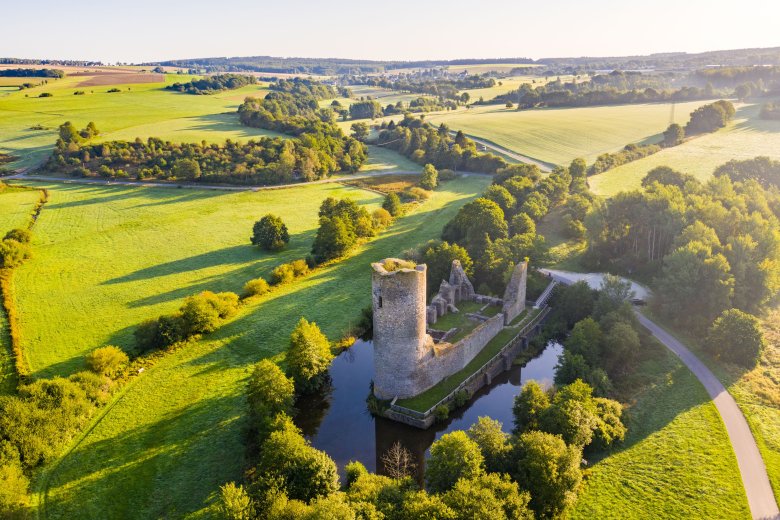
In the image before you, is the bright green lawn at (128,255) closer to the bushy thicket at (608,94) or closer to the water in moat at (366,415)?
the water in moat at (366,415)

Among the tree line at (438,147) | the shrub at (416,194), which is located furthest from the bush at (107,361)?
the tree line at (438,147)

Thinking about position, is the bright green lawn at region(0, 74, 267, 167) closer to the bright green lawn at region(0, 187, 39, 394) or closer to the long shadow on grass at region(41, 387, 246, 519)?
the bright green lawn at region(0, 187, 39, 394)

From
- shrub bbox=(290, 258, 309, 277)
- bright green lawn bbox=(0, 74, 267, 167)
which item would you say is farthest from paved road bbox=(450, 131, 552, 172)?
shrub bbox=(290, 258, 309, 277)

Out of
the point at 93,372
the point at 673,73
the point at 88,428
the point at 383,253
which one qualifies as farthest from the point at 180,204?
the point at 673,73

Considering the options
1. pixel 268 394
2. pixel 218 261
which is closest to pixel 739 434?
pixel 268 394

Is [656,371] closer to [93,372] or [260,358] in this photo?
[260,358]

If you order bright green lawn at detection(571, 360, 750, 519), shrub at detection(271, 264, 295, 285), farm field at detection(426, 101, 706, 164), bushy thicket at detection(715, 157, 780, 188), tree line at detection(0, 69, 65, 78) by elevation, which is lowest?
bright green lawn at detection(571, 360, 750, 519)
